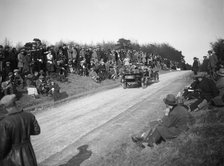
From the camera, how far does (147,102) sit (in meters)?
12.5

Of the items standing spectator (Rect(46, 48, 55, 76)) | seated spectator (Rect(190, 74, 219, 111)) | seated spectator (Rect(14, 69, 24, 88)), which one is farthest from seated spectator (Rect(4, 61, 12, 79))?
seated spectator (Rect(190, 74, 219, 111))

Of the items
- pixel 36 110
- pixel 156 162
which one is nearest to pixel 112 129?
pixel 156 162

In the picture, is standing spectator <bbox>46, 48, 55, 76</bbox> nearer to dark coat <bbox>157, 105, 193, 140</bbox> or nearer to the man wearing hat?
dark coat <bbox>157, 105, 193, 140</bbox>

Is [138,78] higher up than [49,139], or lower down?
higher up

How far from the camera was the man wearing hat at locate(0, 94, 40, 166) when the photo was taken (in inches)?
138

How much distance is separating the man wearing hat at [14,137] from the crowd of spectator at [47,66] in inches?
420

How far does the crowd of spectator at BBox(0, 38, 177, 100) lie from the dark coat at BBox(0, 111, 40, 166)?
10.7 metres

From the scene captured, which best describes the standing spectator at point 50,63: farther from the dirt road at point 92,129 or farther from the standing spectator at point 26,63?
the dirt road at point 92,129

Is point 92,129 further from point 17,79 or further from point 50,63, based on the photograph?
point 50,63

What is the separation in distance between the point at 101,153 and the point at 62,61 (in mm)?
15887

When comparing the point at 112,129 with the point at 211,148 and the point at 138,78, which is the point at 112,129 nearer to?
the point at 211,148

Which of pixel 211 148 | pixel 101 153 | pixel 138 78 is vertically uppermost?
pixel 138 78

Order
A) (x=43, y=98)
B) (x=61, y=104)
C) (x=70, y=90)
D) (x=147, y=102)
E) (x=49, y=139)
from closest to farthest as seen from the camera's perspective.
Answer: (x=49, y=139)
(x=147, y=102)
(x=61, y=104)
(x=43, y=98)
(x=70, y=90)

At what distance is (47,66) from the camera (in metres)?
19.2
